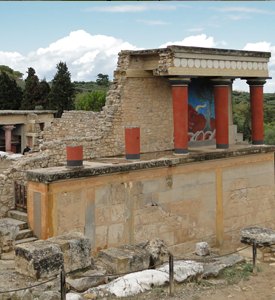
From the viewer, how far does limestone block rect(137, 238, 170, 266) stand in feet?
28.1

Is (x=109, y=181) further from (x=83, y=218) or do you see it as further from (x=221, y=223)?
(x=221, y=223)

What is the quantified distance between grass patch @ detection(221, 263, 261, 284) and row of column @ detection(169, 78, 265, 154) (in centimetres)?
400

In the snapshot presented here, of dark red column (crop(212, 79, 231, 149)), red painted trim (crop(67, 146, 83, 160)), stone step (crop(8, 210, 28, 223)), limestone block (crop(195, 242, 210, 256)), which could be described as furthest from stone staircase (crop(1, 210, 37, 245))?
dark red column (crop(212, 79, 231, 149))

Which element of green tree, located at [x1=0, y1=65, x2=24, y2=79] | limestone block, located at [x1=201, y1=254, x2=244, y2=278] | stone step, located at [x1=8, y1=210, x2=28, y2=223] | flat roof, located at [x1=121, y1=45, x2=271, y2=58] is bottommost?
limestone block, located at [x1=201, y1=254, x2=244, y2=278]

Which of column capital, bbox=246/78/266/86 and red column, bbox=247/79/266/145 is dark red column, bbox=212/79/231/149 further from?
red column, bbox=247/79/266/145

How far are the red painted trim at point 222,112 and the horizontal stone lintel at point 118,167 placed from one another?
1.83 ft

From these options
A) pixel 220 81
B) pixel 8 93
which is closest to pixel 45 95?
pixel 8 93

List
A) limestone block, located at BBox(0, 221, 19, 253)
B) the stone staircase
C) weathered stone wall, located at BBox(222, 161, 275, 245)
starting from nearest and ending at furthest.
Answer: limestone block, located at BBox(0, 221, 19, 253), the stone staircase, weathered stone wall, located at BBox(222, 161, 275, 245)

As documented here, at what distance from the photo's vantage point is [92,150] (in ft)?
40.6

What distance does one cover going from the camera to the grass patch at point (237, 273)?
8.45 m

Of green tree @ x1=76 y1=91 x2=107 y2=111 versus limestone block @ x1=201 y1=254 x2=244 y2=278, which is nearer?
limestone block @ x1=201 y1=254 x2=244 y2=278

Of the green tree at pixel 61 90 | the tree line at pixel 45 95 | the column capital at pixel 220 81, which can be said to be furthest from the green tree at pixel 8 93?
the column capital at pixel 220 81

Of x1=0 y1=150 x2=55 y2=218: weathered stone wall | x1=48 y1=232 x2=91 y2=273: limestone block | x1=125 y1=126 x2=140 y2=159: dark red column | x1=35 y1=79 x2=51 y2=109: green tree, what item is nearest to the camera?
x1=48 y1=232 x2=91 y2=273: limestone block

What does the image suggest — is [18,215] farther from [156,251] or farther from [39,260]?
[156,251]
